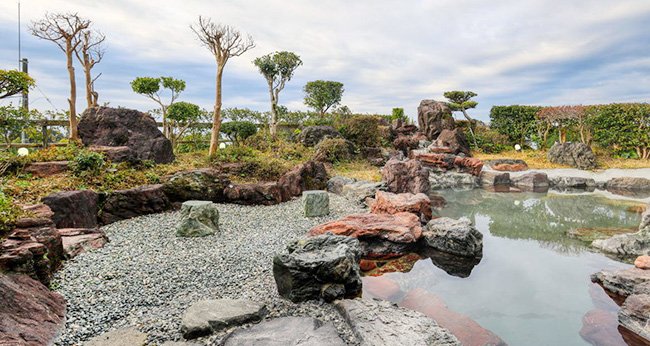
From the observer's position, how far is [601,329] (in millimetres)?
3602

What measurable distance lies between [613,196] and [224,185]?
14076 millimetres

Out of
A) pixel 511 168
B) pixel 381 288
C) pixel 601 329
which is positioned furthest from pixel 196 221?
pixel 511 168

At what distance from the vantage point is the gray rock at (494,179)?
1488 centimetres

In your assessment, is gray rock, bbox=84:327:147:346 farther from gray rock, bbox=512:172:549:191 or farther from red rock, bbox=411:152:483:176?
gray rock, bbox=512:172:549:191

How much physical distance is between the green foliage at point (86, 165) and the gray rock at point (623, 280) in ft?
31.9

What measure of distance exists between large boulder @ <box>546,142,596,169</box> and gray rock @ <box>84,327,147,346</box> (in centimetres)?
1975

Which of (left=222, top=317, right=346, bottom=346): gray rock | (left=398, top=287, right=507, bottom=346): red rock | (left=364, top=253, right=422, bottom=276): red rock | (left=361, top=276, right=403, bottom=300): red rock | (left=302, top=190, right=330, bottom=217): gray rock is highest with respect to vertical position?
(left=302, top=190, right=330, bottom=217): gray rock

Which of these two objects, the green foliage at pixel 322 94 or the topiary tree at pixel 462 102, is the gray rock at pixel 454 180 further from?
the green foliage at pixel 322 94

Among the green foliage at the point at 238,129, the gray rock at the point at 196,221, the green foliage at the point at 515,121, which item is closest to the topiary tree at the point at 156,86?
the green foliage at the point at 238,129

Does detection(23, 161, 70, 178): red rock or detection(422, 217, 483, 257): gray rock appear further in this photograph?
detection(23, 161, 70, 178): red rock

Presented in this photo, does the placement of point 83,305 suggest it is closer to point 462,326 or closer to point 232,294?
point 232,294

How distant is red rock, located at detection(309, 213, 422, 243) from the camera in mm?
5656

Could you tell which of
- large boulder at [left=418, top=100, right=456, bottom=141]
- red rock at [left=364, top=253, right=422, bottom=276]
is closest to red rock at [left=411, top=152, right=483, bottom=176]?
large boulder at [left=418, top=100, right=456, bottom=141]

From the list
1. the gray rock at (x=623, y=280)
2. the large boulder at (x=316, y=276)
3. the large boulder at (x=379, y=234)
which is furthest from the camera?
the large boulder at (x=379, y=234)
